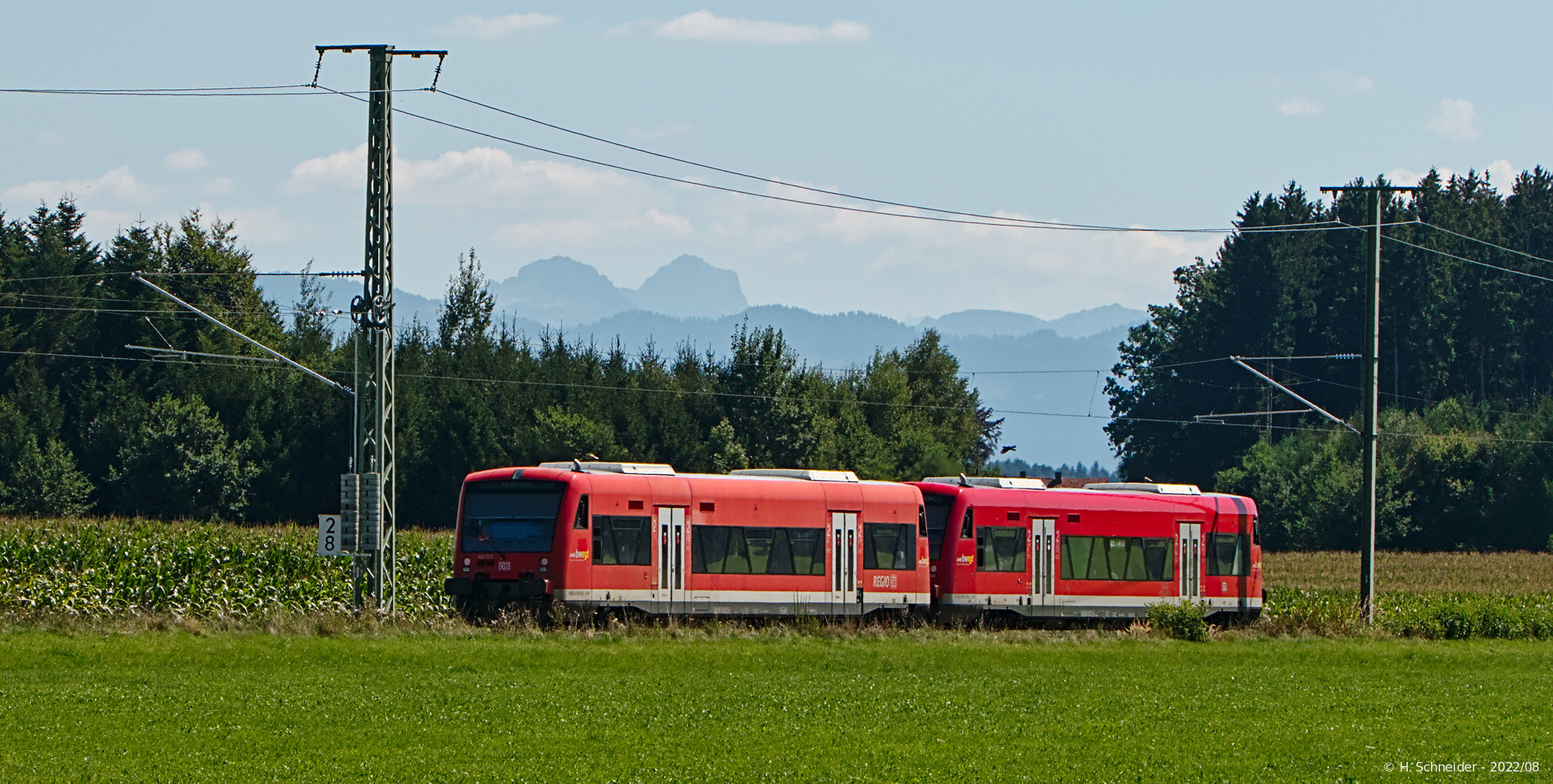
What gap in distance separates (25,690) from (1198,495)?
24.3 meters

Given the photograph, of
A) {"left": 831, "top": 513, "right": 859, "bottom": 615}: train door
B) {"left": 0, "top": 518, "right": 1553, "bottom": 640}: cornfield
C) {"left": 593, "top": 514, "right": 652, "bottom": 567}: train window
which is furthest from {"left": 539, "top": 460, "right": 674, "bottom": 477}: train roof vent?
{"left": 831, "top": 513, "right": 859, "bottom": 615}: train door

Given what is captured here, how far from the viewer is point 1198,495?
3359cm

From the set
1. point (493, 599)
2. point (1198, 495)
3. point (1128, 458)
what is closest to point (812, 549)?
point (493, 599)

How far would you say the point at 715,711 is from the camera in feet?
56.5

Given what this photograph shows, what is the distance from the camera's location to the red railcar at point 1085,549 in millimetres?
30266

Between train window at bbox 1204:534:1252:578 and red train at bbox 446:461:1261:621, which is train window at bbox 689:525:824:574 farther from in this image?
train window at bbox 1204:534:1252:578

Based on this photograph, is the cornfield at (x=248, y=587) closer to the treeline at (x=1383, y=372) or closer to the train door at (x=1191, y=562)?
the train door at (x=1191, y=562)

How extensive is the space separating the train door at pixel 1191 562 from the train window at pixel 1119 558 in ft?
1.01

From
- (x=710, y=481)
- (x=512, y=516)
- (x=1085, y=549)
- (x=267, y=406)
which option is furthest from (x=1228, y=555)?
(x=267, y=406)

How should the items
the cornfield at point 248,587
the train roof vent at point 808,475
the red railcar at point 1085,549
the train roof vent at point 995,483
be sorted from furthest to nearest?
the train roof vent at point 995,483, the red railcar at point 1085,549, the train roof vent at point 808,475, the cornfield at point 248,587

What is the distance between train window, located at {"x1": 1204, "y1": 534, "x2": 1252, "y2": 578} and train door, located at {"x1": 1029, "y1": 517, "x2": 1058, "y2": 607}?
14.6 ft

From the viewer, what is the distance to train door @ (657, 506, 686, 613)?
2672 centimetres

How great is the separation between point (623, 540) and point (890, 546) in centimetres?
567

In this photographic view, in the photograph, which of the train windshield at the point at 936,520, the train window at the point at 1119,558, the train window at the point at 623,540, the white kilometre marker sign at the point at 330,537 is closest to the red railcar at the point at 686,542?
the train window at the point at 623,540
